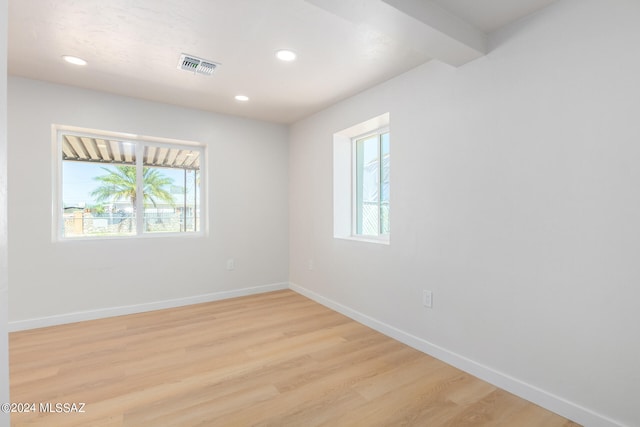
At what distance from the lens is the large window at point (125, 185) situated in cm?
318

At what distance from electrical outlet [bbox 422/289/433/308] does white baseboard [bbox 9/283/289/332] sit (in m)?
2.36

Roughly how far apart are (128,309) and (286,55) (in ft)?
10.1

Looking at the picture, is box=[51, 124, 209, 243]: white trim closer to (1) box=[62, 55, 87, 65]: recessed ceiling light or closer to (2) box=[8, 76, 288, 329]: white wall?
(2) box=[8, 76, 288, 329]: white wall

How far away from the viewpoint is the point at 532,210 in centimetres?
180

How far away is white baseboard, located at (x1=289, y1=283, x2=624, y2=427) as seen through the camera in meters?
1.59

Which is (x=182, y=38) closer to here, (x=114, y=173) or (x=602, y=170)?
(x=114, y=173)

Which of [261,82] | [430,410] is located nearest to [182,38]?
[261,82]

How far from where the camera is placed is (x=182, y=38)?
2.12 meters

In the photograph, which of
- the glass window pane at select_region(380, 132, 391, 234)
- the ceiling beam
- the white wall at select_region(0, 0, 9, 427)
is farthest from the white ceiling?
the white wall at select_region(0, 0, 9, 427)

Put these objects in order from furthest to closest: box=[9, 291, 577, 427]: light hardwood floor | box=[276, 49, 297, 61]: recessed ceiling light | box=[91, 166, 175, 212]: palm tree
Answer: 1. box=[91, 166, 175, 212]: palm tree
2. box=[276, 49, 297, 61]: recessed ceiling light
3. box=[9, 291, 577, 427]: light hardwood floor

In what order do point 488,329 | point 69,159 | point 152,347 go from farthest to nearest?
point 69,159
point 152,347
point 488,329

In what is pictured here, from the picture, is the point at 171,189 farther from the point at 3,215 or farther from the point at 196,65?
the point at 3,215

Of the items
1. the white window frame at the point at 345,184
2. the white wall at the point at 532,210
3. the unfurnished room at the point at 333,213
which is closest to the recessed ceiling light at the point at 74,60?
the unfurnished room at the point at 333,213

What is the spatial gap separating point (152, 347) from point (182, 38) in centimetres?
243
